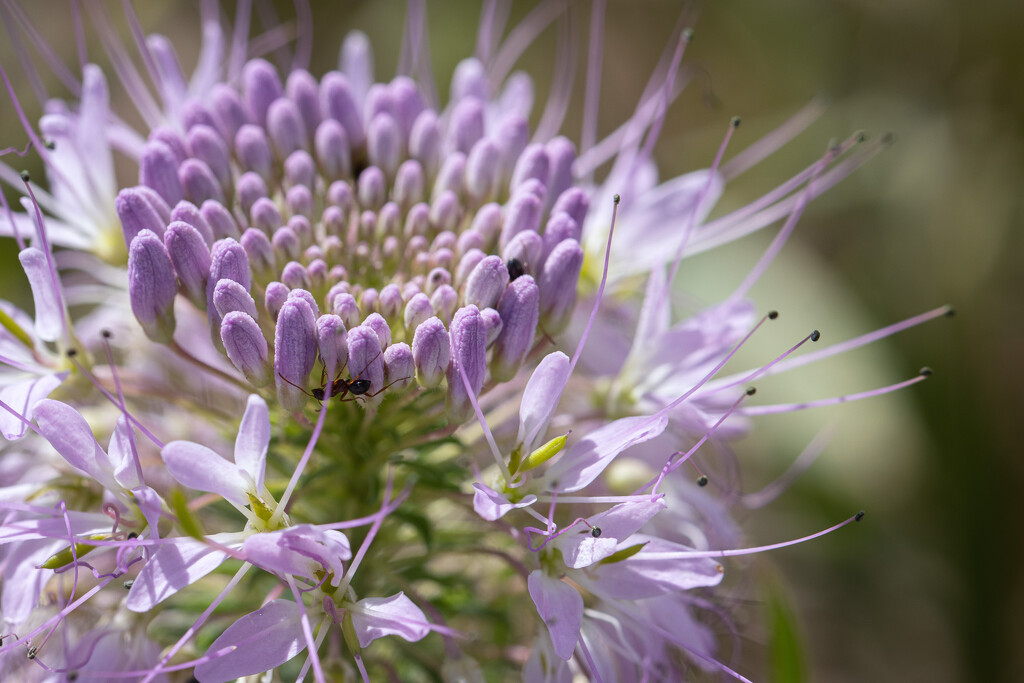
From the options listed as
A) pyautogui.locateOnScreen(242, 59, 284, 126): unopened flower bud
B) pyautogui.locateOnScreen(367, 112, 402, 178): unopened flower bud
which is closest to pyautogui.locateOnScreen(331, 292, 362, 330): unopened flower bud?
pyautogui.locateOnScreen(367, 112, 402, 178): unopened flower bud

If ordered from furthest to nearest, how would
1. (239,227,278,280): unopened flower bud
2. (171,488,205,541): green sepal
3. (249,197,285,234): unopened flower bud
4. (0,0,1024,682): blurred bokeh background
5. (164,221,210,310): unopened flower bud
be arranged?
(0,0,1024,682): blurred bokeh background < (249,197,285,234): unopened flower bud < (239,227,278,280): unopened flower bud < (164,221,210,310): unopened flower bud < (171,488,205,541): green sepal

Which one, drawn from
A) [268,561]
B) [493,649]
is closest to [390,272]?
[268,561]

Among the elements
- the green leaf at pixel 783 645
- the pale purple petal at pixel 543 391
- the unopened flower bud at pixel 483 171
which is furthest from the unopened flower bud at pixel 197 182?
the green leaf at pixel 783 645

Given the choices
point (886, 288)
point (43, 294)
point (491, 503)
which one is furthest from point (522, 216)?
point (886, 288)

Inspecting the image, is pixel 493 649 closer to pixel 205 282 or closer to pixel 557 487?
pixel 557 487

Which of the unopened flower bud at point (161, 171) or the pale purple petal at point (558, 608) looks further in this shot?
the unopened flower bud at point (161, 171)

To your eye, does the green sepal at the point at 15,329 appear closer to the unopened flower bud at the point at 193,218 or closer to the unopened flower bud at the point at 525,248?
the unopened flower bud at the point at 193,218

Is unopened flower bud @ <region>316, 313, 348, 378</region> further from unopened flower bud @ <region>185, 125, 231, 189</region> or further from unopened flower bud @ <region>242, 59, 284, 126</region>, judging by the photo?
unopened flower bud @ <region>242, 59, 284, 126</region>
